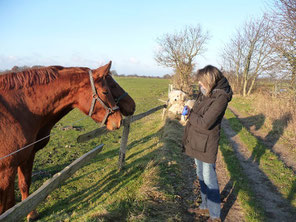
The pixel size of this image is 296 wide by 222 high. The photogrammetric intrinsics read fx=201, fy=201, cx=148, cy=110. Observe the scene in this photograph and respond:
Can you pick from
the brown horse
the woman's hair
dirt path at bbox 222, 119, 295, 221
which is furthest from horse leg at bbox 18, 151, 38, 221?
dirt path at bbox 222, 119, 295, 221

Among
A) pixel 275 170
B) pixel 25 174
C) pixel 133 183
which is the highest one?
pixel 25 174

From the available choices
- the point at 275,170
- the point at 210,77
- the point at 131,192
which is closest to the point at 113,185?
the point at 131,192

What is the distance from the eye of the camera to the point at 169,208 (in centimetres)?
356

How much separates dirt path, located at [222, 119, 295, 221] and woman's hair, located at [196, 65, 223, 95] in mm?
2723

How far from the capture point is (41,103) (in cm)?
266

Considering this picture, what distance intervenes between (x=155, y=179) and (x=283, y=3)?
391 inches

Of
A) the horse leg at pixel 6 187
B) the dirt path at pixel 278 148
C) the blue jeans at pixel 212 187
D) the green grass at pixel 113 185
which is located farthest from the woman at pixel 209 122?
the dirt path at pixel 278 148

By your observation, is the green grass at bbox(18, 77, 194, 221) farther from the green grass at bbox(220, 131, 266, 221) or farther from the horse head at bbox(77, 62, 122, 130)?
the horse head at bbox(77, 62, 122, 130)

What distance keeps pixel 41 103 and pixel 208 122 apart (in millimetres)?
2301

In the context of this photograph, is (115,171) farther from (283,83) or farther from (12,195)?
(283,83)

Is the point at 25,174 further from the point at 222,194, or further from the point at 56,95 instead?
the point at 222,194

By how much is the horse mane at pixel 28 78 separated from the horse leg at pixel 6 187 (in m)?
1.01

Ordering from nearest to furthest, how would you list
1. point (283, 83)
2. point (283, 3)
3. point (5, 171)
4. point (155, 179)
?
point (5, 171) → point (155, 179) → point (283, 3) → point (283, 83)

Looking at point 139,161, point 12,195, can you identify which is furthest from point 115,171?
point 12,195
